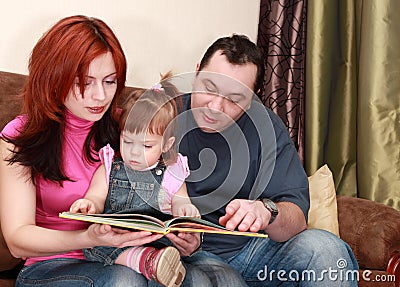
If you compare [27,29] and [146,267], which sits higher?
[27,29]

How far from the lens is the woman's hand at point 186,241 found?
4.91 feet

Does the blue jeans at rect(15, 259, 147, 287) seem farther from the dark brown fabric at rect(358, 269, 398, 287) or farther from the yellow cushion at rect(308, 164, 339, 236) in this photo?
the yellow cushion at rect(308, 164, 339, 236)

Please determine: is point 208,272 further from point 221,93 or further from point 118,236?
point 221,93

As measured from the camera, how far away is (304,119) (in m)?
2.66

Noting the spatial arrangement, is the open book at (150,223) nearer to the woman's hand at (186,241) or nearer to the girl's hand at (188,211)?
the woman's hand at (186,241)

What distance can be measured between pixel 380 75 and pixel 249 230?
1.23 meters

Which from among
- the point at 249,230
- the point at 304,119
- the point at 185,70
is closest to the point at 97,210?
the point at 249,230

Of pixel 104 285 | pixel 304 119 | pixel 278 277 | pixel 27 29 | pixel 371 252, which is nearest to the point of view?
pixel 104 285

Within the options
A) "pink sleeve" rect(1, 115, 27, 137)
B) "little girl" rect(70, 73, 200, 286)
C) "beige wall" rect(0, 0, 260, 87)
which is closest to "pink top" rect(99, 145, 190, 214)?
"little girl" rect(70, 73, 200, 286)

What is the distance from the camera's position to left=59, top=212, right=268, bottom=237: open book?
1223 mm

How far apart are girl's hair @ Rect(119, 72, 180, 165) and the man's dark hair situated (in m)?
0.18

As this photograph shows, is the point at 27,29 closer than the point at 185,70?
Yes

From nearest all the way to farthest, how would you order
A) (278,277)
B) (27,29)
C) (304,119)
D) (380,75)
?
1. (278,277)
2. (27,29)
3. (380,75)
4. (304,119)

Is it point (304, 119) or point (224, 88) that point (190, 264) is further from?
point (304, 119)
